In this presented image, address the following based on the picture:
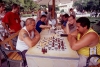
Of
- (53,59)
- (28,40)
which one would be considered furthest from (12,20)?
(53,59)

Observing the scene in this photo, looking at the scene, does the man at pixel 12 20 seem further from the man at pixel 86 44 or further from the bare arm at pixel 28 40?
the man at pixel 86 44

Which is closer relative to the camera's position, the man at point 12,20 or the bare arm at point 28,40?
the bare arm at point 28,40

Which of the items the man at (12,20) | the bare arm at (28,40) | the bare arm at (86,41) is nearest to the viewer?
the bare arm at (86,41)

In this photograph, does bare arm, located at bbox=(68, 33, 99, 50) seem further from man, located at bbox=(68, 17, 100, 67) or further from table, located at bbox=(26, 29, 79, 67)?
table, located at bbox=(26, 29, 79, 67)

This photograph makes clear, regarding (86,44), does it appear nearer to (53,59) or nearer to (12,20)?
(53,59)

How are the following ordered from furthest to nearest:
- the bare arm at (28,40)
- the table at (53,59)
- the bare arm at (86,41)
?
the bare arm at (28,40) → the bare arm at (86,41) → the table at (53,59)

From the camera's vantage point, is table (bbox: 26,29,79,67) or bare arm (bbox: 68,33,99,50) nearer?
table (bbox: 26,29,79,67)

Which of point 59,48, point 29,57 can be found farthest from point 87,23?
point 29,57

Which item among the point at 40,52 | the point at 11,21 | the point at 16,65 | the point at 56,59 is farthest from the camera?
the point at 11,21

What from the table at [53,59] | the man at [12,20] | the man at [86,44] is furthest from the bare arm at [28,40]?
the man at [12,20]

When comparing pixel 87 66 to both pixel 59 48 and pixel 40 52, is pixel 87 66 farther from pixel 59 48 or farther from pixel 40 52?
pixel 40 52

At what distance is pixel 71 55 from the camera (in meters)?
1.88

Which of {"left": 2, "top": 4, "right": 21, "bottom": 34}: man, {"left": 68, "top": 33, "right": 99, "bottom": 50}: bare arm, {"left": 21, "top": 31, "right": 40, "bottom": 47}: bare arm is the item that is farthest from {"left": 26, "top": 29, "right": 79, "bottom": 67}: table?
{"left": 2, "top": 4, "right": 21, "bottom": 34}: man

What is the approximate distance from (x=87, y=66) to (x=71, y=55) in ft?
1.22
